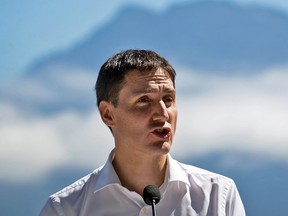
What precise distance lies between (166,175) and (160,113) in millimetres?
248

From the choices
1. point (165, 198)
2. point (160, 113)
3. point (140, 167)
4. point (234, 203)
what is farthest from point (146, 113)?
point (234, 203)

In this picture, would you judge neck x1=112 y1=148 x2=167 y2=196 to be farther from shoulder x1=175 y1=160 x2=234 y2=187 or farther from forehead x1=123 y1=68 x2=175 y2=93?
forehead x1=123 y1=68 x2=175 y2=93

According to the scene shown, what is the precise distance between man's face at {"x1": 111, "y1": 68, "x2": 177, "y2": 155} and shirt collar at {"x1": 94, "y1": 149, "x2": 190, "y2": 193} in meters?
0.10

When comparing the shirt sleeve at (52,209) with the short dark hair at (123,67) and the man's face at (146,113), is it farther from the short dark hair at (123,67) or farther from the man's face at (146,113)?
the short dark hair at (123,67)

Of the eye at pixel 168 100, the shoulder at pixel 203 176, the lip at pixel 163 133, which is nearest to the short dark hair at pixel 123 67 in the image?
the eye at pixel 168 100

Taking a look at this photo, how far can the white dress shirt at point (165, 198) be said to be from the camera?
2.29 metres

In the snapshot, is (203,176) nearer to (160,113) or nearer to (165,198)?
(165,198)

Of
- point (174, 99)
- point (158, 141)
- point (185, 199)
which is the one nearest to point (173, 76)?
A: point (174, 99)

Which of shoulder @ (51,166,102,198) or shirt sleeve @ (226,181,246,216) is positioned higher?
shoulder @ (51,166,102,198)

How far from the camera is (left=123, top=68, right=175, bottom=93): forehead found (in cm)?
227

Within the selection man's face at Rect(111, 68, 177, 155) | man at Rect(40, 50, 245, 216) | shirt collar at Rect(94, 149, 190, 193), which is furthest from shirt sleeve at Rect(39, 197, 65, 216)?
man's face at Rect(111, 68, 177, 155)

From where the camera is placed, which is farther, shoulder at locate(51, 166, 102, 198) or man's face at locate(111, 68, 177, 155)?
shoulder at locate(51, 166, 102, 198)

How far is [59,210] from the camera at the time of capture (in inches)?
91.1

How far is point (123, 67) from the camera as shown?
7.72 ft
